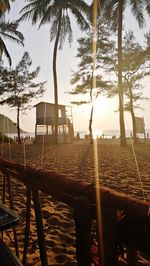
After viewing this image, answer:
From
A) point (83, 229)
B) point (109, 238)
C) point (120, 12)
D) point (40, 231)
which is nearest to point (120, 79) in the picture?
point (120, 12)

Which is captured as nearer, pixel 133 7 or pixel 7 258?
pixel 7 258

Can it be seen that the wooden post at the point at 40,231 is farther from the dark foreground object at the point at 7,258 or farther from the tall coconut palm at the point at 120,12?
the tall coconut palm at the point at 120,12

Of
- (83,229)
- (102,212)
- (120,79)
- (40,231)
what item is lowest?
(40,231)

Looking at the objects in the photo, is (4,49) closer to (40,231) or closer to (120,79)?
(120,79)

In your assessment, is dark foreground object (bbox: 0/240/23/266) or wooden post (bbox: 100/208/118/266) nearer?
wooden post (bbox: 100/208/118/266)

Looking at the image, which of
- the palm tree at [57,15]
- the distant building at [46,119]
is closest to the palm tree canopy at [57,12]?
the palm tree at [57,15]

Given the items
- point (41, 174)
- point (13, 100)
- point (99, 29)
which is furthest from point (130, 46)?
point (41, 174)

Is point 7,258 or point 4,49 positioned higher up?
point 4,49

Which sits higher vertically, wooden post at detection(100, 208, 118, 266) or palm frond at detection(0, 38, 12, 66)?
palm frond at detection(0, 38, 12, 66)

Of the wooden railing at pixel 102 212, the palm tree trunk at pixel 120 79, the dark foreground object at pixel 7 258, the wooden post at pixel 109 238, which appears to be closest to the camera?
the wooden railing at pixel 102 212

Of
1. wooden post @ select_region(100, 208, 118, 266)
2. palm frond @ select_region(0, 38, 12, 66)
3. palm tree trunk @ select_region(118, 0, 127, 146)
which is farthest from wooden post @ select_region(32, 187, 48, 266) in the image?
palm frond @ select_region(0, 38, 12, 66)

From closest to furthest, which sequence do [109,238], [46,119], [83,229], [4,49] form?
[109,238]
[83,229]
[4,49]
[46,119]

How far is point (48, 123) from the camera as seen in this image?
33.4 m

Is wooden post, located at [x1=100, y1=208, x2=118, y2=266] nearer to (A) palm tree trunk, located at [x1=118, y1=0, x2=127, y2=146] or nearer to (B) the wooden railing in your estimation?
(B) the wooden railing
